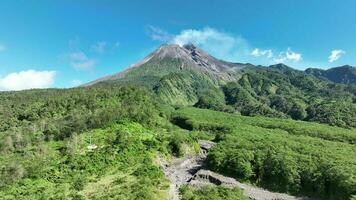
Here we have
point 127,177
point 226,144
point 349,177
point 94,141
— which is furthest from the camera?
point 94,141

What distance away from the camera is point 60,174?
8556 centimetres

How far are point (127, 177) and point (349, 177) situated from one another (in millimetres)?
47362

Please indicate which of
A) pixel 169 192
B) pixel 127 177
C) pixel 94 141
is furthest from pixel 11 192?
pixel 94 141

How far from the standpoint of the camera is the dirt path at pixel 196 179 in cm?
7656

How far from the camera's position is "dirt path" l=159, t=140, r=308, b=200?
76.6m

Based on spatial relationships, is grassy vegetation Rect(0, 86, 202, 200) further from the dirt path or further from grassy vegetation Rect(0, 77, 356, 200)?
the dirt path

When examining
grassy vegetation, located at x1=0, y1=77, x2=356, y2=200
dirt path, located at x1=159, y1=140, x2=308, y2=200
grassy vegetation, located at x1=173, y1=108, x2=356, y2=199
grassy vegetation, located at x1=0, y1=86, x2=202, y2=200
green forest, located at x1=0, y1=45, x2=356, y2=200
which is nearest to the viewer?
green forest, located at x1=0, y1=45, x2=356, y2=200

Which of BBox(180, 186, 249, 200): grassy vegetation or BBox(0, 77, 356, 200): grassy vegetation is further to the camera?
BBox(0, 77, 356, 200): grassy vegetation

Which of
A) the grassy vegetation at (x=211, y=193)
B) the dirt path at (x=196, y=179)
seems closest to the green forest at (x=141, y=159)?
the grassy vegetation at (x=211, y=193)

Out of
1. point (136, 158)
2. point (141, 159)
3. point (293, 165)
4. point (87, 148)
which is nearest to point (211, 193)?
point (293, 165)

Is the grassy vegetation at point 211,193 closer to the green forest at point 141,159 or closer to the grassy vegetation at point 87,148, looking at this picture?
the green forest at point 141,159

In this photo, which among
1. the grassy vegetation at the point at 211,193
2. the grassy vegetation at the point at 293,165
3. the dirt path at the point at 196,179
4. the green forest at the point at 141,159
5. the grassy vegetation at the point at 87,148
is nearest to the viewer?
the grassy vegetation at the point at 211,193

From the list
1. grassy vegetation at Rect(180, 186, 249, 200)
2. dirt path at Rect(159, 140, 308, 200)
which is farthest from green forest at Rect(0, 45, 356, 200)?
dirt path at Rect(159, 140, 308, 200)

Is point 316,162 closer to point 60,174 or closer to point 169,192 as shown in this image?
point 169,192
